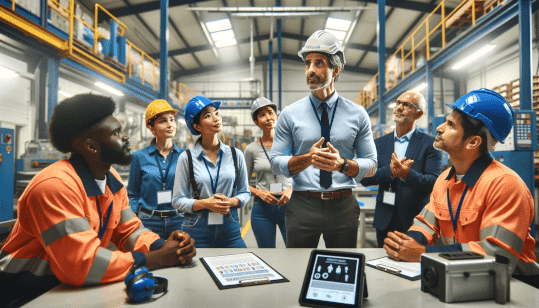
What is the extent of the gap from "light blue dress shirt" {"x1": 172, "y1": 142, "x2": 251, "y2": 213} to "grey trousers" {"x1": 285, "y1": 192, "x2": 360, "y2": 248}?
47 centimetres

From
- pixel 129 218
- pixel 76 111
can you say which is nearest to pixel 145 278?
pixel 129 218

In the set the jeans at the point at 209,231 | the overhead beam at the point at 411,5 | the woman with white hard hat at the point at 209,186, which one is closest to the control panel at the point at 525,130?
the woman with white hard hat at the point at 209,186

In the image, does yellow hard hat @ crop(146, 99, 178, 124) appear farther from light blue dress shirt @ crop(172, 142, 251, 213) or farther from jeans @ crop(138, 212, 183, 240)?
jeans @ crop(138, 212, 183, 240)

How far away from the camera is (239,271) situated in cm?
142

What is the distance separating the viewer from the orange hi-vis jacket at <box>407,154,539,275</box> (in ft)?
4.11

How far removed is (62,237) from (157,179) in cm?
142

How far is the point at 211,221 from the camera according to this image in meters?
2.08

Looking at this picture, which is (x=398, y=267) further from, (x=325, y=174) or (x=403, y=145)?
(x=403, y=145)

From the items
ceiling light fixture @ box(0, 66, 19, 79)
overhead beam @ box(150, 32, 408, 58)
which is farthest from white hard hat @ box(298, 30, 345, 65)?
overhead beam @ box(150, 32, 408, 58)

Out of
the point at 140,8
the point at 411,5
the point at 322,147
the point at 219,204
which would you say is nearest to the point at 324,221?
the point at 322,147

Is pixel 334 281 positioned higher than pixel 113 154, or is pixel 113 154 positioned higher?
pixel 113 154

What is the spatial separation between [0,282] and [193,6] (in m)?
13.8

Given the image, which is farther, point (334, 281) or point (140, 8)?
point (140, 8)

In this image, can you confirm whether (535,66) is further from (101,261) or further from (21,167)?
(21,167)
